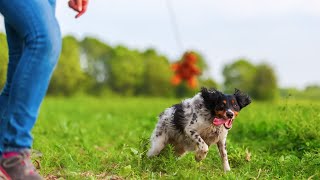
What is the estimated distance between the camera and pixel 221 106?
5.89 m

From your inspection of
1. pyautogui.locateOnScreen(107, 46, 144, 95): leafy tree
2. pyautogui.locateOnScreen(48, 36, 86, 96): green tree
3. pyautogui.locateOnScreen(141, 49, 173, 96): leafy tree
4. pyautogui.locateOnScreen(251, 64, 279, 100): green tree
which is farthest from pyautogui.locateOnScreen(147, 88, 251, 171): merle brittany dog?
pyautogui.locateOnScreen(107, 46, 144, 95): leafy tree

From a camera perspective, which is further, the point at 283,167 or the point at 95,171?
the point at 283,167

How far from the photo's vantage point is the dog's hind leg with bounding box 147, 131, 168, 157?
599cm

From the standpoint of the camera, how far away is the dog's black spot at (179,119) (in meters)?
6.06

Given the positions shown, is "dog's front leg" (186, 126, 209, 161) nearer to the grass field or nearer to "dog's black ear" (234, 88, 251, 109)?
the grass field

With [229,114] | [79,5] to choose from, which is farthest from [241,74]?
[79,5]

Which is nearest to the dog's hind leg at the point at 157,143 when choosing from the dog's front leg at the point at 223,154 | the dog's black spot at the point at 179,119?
the dog's black spot at the point at 179,119

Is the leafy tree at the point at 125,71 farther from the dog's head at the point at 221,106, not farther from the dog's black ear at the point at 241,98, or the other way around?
the dog's head at the point at 221,106

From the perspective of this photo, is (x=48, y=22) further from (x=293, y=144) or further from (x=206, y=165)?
(x=293, y=144)

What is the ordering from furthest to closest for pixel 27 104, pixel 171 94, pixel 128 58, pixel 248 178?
pixel 128 58 → pixel 171 94 → pixel 248 178 → pixel 27 104

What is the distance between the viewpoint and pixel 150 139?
6.19 m

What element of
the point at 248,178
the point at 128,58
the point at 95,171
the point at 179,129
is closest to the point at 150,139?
the point at 179,129

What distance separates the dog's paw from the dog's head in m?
0.25

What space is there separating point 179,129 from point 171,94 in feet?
161
